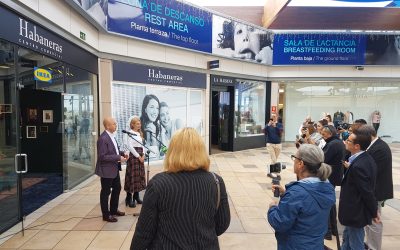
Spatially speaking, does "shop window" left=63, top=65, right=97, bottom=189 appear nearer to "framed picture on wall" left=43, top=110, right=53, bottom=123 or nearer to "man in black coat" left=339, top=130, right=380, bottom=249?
"framed picture on wall" left=43, top=110, right=53, bottom=123

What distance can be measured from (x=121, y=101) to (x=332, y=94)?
1157cm

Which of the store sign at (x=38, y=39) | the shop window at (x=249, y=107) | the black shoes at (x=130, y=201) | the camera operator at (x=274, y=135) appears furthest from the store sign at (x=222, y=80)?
the black shoes at (x=130, y=201)

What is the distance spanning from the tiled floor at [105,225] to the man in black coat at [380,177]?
Result: 0.53 meters

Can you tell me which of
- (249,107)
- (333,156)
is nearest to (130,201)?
(333,156)

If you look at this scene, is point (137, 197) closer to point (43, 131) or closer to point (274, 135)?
point (43, 131)

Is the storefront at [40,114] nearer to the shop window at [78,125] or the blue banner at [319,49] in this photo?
the shop window at [78,125]

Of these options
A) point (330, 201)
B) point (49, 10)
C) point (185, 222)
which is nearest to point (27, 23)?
point (49, 10)

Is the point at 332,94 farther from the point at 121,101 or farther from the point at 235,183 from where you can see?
the point at 121,101

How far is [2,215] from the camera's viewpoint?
4.41m

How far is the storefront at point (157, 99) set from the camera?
336 inches

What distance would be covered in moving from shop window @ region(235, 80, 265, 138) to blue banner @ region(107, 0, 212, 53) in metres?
3.09

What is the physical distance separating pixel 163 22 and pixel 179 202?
8.33 m

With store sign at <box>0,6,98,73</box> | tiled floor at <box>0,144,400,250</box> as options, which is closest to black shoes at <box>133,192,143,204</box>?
tiled floor at <box>0,144,400,250</box>

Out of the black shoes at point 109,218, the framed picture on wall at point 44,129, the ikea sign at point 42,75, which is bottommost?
the black shoes at point 109,218
